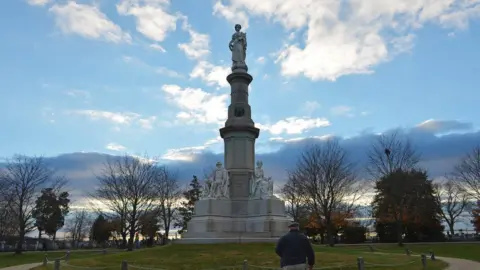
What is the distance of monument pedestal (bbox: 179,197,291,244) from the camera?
22.4m

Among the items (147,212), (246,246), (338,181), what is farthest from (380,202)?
(246,246)

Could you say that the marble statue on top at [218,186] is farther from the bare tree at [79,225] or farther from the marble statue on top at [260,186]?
the bare tree at [79,225]

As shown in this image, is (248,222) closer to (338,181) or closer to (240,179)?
(240,179)

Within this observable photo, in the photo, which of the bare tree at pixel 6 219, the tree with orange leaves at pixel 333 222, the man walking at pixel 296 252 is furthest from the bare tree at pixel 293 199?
the man walking at pixel 296 252

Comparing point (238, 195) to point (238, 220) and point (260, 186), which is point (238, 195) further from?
point (238, 220)

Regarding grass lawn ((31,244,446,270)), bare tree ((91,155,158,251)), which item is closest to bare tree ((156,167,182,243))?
bare tree ((91,155,158,251))

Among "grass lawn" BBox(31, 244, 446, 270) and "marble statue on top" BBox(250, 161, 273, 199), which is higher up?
"marble statue on top" BBox(250, 161, 273, 199)

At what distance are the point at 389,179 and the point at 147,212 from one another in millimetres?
28039

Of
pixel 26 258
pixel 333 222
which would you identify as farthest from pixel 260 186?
pixel 333 222

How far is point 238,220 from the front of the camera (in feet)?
77.8

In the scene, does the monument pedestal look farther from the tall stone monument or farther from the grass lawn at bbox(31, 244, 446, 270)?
the grass lawn at bbox(31, 244, 446, 270)

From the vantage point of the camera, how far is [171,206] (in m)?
58.2

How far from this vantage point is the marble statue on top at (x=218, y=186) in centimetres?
Result: 2416

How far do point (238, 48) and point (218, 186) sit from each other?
9.45m
